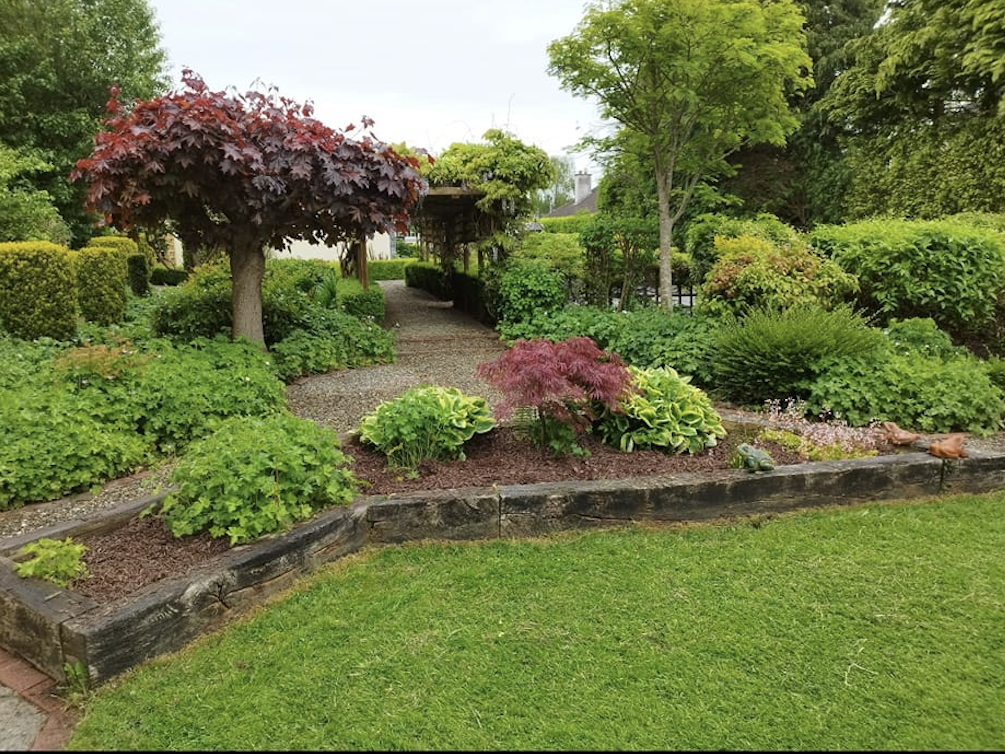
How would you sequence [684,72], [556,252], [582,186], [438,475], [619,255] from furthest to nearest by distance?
[582,186] → [556,252] → [619,255] → [684,72] → [438,475]

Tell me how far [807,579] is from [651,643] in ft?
3.00

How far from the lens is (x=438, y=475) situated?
353cm

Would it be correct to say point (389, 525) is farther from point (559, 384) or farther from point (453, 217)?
point (453, 217)

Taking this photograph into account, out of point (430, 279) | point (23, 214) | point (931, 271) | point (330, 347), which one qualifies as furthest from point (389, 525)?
point (430, 279)

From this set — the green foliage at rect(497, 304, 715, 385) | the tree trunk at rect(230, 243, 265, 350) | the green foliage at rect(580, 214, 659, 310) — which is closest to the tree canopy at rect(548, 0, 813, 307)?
the green foliage at rect(580, 214, 659, 310)

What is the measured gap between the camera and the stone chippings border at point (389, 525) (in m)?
2.18

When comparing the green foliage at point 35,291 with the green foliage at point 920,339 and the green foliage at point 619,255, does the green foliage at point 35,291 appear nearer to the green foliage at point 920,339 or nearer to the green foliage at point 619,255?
the green foliage at point 619,255

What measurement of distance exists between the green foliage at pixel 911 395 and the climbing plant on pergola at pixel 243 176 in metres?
4.11

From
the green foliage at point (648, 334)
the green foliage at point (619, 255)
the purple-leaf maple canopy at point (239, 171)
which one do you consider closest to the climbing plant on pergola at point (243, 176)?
the purple-leaf maple canopy at point (239, 171)

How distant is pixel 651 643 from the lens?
232 centimetres

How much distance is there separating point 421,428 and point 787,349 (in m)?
3.04

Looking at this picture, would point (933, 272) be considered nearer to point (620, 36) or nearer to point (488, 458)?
point (620, 36)

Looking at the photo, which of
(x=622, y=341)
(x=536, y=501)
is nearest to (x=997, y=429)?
(x=622, y=341)

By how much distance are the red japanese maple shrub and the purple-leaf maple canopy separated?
2.82m
